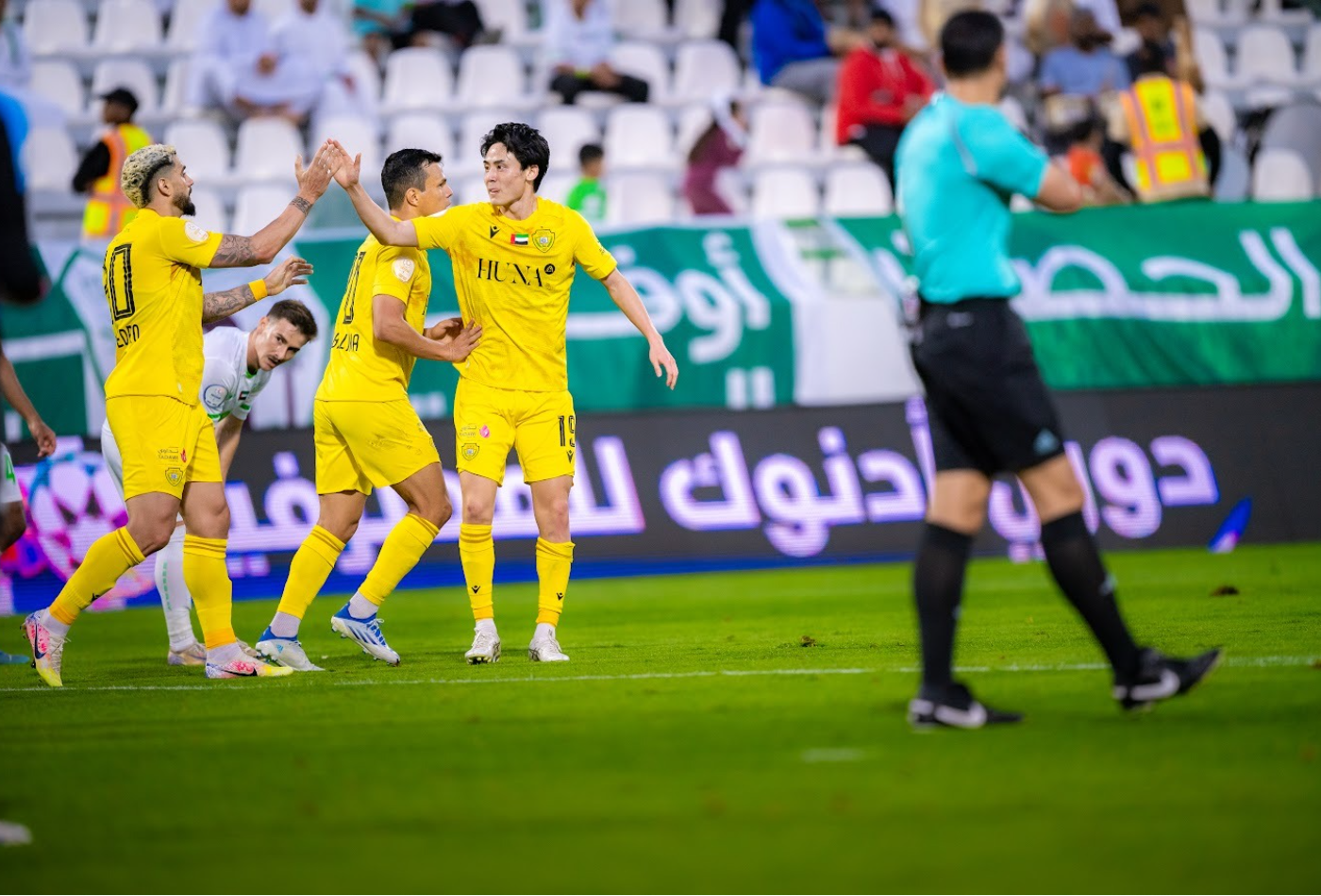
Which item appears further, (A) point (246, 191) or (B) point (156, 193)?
(A) point (246, 191)

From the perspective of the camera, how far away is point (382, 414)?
324 inches

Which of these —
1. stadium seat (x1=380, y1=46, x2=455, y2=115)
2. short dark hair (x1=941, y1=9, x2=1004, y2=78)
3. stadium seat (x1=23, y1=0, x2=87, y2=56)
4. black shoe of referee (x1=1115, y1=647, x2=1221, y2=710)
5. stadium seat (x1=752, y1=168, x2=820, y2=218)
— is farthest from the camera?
stadium seat (x1=23, y1=0, x2=87, y2=56)

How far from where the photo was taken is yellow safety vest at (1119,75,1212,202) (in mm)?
15852

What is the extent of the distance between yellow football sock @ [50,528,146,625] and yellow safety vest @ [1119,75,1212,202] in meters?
11.1

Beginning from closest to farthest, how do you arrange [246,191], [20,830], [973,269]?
[20,830] → [973,269] → [246,191]

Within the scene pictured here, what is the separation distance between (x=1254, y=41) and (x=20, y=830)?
58.6 feet

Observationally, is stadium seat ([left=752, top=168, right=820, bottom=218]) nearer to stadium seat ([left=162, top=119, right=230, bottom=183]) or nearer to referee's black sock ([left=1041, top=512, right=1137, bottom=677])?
stadium seat ([left=162, top=119, right=230, bottom=183])

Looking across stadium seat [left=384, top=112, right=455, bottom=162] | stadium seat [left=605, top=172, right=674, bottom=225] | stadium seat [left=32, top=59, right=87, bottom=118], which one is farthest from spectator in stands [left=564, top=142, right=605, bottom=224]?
stadium seat [left=32, top=59, right=87, bottom=118]

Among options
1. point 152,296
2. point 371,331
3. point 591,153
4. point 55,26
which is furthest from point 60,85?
point 152,296

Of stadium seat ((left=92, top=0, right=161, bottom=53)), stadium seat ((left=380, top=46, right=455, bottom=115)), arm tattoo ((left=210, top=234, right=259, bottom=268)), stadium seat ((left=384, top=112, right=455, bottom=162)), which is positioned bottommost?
arm tattoo ((left=210, top=234, right=259, bottom=268))

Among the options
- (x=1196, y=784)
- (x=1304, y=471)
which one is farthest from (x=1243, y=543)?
(x=1196, y=784)

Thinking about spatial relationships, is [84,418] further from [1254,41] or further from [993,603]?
[1254,41]

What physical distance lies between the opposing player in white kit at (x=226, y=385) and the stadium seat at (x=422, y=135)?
8141 millimetres

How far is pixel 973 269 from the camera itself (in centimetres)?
558
